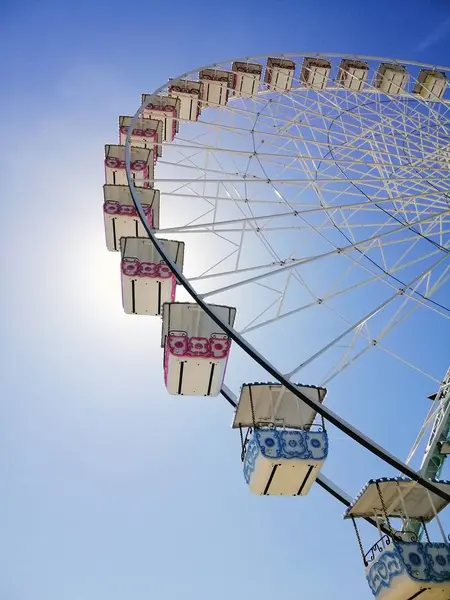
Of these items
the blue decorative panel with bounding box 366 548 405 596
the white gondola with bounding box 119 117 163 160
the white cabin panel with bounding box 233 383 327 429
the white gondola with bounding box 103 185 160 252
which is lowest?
the blue decorative panel with bounding box 366 548 405 596

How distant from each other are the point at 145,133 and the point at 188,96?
9.46ft

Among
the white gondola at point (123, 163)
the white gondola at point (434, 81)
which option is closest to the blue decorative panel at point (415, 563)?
the white gondola at point (123, 163)

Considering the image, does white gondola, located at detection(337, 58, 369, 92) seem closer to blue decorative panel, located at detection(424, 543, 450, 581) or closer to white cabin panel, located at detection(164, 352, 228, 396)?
white cabin panel, located at detection(164, 352, 228, 396)

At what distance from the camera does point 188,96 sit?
54.1 ft

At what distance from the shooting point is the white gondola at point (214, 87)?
16.4 metres

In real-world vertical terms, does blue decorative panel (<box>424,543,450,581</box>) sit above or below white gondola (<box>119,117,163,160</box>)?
below

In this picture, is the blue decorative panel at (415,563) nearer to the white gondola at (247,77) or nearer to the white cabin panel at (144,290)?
the white cabin panel at (144,290)

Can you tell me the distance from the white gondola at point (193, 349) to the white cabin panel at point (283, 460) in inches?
65.0

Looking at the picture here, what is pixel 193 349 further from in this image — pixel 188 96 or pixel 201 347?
pixel 188 96

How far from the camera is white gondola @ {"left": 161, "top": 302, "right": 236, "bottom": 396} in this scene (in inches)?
363

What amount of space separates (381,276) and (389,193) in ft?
9.88

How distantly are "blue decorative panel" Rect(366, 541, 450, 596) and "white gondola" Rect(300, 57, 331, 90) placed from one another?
15.3m

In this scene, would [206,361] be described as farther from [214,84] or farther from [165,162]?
[214,84]

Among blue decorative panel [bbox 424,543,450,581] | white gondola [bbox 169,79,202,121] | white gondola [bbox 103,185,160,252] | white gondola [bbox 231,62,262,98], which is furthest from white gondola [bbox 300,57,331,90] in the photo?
blue decorative panel [bbox 424,543,450,581]
